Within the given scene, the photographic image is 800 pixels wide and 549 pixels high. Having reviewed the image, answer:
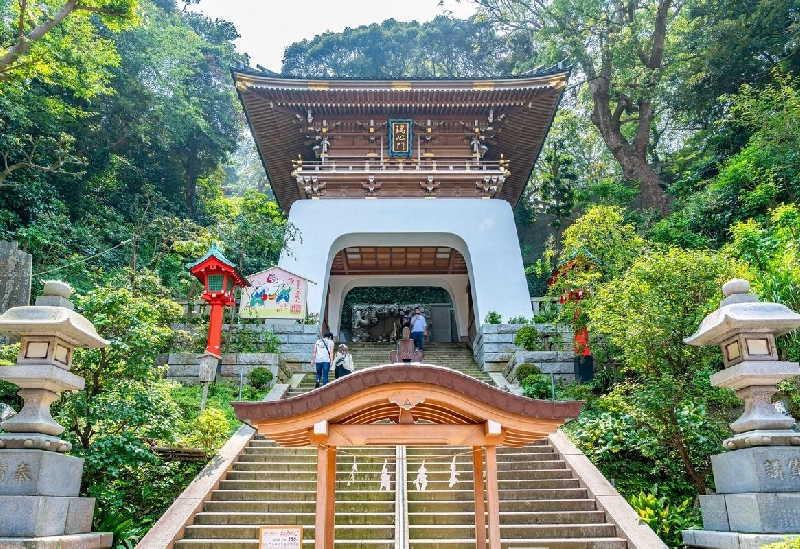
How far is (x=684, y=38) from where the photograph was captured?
22422 millimetres

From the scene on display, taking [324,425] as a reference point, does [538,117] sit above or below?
above

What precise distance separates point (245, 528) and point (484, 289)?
1045 cm

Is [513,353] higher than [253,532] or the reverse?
higher

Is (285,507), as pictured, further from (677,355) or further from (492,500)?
(677,355)

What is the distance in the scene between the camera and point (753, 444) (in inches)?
219

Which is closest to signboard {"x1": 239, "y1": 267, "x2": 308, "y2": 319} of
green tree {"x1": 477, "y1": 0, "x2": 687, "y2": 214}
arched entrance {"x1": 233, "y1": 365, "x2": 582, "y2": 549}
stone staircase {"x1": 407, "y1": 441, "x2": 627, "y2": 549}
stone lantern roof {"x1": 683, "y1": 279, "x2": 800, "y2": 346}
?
stone staircase {"x1": 407, "y1": 441, "x2": 627, "y2": 549}

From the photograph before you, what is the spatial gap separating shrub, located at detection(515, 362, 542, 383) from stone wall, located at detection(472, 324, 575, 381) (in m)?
0.40

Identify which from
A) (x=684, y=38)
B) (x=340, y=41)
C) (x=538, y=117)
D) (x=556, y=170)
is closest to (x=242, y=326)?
(x=538, y=117)

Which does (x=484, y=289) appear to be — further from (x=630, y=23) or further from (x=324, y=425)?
(x=630, y=23)

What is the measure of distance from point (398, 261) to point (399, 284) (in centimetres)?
147

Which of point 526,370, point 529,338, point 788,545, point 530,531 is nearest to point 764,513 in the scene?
point 788,545

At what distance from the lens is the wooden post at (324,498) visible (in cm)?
506

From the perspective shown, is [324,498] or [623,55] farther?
[623,55]

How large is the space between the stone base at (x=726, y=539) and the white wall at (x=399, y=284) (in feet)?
50.2
